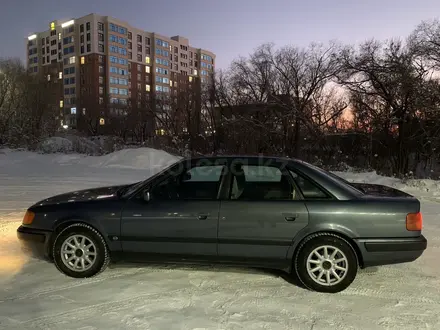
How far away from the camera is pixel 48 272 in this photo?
4.44 m

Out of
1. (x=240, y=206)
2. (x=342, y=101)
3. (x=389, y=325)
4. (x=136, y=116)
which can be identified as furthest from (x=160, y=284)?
(x=136, y=116)

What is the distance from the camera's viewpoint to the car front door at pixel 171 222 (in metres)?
4.06

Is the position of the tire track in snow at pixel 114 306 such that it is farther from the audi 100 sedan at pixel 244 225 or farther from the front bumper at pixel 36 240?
the front bumper at pixel 36 240

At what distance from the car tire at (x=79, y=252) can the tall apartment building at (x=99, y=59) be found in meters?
93.6

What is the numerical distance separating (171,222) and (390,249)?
2.38 m

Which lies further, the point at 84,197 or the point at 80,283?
the point at 84,197

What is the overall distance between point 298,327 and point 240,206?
136 centimetres

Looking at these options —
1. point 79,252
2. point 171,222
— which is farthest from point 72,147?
point 171,222

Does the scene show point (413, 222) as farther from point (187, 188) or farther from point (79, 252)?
point (79, 252)

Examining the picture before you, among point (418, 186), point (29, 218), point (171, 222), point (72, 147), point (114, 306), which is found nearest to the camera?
point (114, 306)

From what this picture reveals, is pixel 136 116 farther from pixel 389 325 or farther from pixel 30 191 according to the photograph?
pixel 389 325

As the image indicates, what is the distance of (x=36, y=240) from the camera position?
172 inches

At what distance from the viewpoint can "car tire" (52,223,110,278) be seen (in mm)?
4250

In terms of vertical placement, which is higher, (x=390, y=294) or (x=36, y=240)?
(x=36, y=240)
